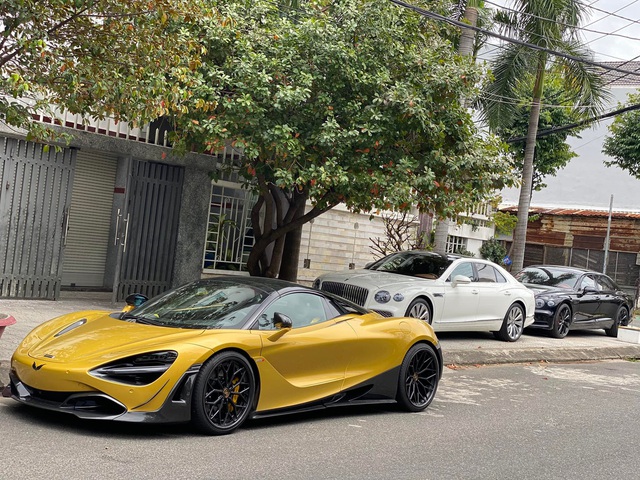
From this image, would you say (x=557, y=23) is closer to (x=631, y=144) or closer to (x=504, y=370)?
(x=504, y=370)

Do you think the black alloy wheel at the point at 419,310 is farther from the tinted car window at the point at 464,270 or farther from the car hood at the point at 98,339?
the car hood at the point at 98,339

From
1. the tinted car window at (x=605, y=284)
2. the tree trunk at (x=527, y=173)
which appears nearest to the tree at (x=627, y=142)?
the tree trunk at (x=527, y=173)

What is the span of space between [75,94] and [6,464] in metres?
4.99

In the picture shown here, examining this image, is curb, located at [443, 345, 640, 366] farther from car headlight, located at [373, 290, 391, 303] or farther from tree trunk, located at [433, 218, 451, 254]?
tree trunk, located at [433, 218, 451, 254]

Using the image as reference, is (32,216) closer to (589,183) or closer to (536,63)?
(536,63)

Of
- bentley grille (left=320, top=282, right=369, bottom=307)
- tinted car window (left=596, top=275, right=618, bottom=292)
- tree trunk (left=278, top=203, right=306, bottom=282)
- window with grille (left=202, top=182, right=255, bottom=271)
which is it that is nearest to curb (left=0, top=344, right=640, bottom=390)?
bentley grille (left=320, top=282, right=369, bottom=307)

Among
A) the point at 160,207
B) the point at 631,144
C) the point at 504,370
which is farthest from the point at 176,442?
the point at 631,144

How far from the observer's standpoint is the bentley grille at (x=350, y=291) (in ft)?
45.0

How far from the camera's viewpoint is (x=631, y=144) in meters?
35.1

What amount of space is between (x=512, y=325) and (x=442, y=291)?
2514 mm

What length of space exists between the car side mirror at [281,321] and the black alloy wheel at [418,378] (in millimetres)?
1790

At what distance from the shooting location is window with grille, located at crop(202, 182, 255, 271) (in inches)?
723

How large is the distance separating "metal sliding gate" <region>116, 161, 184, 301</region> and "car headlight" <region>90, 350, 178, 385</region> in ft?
31.1

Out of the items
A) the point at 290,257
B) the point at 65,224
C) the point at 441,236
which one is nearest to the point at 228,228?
the point at 290,257
